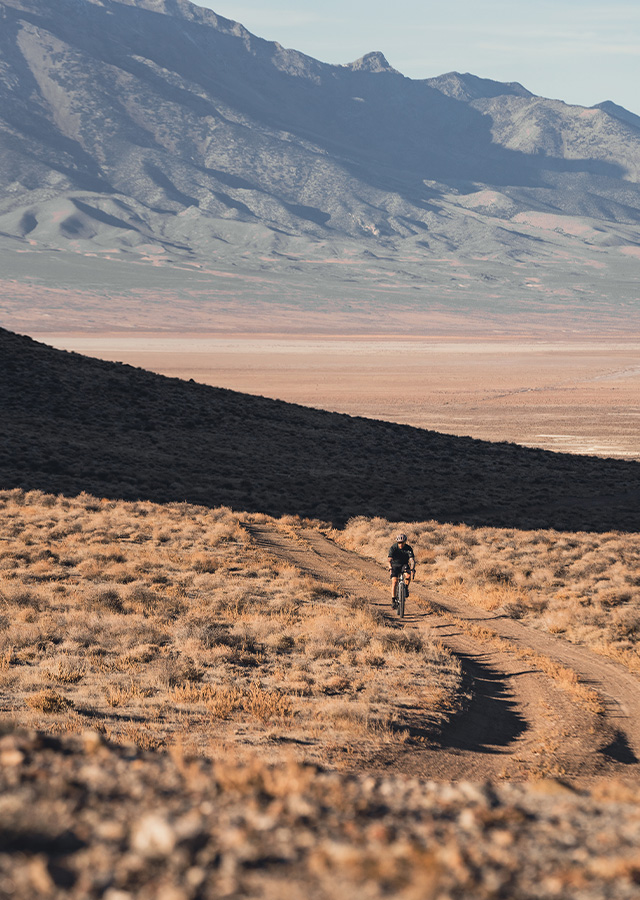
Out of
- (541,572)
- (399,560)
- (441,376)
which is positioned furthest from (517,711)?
(441,376)

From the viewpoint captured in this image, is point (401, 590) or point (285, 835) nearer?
point (285, 835)

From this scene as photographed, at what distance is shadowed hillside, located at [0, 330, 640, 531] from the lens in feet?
115

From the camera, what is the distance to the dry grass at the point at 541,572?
18.3 meters

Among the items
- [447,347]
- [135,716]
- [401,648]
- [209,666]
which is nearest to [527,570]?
[401,648]

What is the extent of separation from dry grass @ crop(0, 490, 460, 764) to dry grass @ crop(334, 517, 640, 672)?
4.08 meters

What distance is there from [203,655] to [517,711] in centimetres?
497

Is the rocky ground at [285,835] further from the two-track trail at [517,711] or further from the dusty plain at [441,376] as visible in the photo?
the dusty plain at [441,376]

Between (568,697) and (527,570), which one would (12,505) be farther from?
(568,697)

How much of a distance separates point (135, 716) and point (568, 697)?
6711 millimetres

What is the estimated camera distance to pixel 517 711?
12695 mm

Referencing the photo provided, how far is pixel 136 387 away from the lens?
53844mm

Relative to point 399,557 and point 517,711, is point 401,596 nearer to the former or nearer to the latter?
point 399,557

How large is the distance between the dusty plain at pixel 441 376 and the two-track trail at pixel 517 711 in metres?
40.2

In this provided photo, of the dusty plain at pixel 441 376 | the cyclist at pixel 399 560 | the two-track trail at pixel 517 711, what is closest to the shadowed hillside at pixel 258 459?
the dusty plain at pixel 441 376
